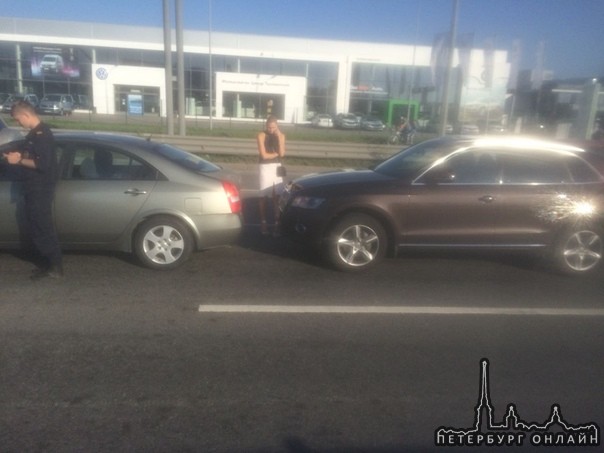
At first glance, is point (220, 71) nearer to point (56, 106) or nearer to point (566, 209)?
point (56, 106)

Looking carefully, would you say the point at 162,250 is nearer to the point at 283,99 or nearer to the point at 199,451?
the point at 199,451

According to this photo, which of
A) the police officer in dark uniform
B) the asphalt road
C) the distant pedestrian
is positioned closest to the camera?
the asphalt road

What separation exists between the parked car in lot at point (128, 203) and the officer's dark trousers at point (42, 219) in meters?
0.41

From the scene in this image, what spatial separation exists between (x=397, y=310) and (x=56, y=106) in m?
40.7

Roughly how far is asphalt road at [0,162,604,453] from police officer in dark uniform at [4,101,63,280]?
0.48m

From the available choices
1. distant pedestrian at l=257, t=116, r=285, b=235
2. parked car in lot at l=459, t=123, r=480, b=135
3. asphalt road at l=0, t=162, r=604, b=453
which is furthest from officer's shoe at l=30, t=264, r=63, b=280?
parked car in lot at l=459, t=123, r=480, b=135

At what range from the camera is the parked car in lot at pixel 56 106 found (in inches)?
1558

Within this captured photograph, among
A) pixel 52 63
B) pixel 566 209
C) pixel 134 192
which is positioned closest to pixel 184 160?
pixel 134 192

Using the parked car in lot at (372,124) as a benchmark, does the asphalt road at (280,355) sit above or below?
below

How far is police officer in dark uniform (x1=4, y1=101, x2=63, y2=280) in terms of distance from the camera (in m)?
5.35

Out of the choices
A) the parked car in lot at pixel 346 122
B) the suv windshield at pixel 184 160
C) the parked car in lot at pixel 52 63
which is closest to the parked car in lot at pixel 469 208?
the suv windshield at pixel 184 160

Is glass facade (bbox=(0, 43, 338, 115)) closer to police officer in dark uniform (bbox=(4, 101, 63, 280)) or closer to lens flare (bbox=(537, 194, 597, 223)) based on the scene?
police officer in dark uniform (bbox=(4, 101, 63, 280))

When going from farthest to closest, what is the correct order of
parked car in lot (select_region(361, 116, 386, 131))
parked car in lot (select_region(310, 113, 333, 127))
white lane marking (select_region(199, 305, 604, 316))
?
parked car in lot (select_region(361, 116, 386, 131)) < parked car in lot (select_region(310, 113, 333, 127)) < white lane marking (select_region(199, 305, 604, 316))

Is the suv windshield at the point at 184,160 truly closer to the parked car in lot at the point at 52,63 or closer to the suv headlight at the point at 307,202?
the suv headlight at the point at 307,202
